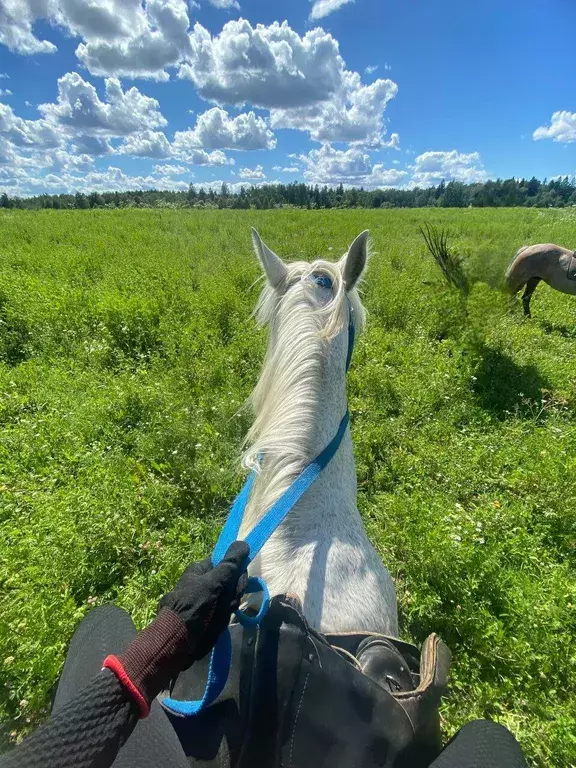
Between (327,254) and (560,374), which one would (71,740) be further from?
(327,254)

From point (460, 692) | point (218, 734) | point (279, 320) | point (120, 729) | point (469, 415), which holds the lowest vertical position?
point (460, 692)

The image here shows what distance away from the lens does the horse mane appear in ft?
4.79

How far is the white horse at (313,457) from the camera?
1.35 metres

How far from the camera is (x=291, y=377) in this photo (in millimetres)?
1530

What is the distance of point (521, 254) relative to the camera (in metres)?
6.48

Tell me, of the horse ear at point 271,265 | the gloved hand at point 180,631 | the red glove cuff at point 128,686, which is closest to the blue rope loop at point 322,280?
the horse ear at point 271,265

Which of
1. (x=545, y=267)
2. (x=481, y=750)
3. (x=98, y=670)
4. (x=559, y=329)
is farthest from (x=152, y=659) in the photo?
(x=559, y=329)

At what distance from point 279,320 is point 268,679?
1200 mm

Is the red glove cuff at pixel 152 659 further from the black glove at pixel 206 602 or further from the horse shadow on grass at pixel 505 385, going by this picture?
the horse shadow on grass at pixel 505 385

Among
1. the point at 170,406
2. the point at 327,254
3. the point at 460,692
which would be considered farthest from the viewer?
the point at 327,254

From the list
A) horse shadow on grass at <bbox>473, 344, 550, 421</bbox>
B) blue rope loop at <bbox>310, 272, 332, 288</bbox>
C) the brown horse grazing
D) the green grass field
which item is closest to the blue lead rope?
blue rope loop at <bbox>310, 272, 332, 288</bbox>

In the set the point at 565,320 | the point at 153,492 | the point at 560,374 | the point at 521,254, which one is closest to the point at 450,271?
the point at 521,254

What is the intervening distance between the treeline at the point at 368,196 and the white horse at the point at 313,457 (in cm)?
5801

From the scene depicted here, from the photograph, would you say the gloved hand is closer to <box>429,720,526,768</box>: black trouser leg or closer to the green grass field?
<box>429,720,526,768</box>: black trouser leg
